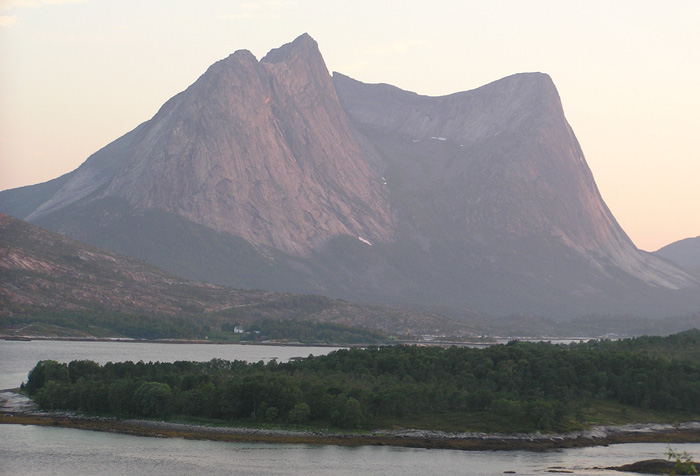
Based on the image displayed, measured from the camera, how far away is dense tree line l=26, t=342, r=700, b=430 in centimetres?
12231

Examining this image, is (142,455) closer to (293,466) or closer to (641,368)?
(293,466)

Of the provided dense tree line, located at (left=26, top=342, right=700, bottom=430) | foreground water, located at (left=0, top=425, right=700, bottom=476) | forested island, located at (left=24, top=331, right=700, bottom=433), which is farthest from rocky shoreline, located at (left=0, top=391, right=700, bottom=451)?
dense tree line, located at (left=26, top=342, right=700, bottom=430)

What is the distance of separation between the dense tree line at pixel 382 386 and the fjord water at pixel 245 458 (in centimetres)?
1045

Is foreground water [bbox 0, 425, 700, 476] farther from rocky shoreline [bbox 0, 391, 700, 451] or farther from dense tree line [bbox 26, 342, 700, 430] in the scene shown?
dense tree line [bbox 26, 342, 700, 430]

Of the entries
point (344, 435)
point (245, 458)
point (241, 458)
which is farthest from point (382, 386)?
point (241, 458)

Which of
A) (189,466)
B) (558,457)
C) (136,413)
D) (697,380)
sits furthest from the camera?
(697,380)

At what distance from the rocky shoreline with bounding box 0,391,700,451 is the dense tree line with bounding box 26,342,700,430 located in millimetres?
3249

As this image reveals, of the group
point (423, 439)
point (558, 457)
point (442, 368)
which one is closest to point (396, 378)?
point (442, 368)

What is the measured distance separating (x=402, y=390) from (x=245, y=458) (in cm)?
2916

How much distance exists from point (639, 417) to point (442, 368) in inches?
1122

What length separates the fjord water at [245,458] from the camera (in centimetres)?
9888

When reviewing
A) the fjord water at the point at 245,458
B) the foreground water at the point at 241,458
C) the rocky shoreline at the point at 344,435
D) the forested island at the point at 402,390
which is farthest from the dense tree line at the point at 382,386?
the foreground water at the point at 241,458

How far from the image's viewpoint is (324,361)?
518 feet

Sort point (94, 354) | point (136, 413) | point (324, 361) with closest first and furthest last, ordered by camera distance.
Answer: point (136, 413), point (324, 361), point (94, 354)
